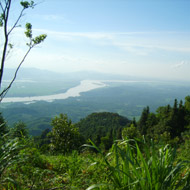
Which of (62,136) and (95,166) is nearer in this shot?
(95,166)

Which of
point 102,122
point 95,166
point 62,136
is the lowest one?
point 102,122

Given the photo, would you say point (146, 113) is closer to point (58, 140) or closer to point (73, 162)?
point (58, 140)

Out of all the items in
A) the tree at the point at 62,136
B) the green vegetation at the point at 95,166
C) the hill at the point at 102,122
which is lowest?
the hill at the point at 102,122

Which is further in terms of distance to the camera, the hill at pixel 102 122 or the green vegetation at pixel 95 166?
the hill at pixel 102 122

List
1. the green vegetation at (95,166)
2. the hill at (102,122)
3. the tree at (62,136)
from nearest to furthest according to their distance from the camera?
the green vegetation at (95,166), the tree at (62,136), the hill at (102,122)

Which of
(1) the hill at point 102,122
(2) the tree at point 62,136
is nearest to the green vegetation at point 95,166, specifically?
(2) the tree at point 62,136

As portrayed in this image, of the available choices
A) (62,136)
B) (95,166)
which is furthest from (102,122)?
(95,166)

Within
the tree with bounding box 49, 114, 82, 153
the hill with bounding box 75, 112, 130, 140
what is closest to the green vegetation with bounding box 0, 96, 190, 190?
the tree with bounding box 49, 114, 82, 153

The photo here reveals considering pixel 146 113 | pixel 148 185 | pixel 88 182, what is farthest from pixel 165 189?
pixel 146 113

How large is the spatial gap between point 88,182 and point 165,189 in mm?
1006

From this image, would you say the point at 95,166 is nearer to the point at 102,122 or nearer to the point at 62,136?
the point at 62,136

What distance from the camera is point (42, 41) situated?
22.1 ft

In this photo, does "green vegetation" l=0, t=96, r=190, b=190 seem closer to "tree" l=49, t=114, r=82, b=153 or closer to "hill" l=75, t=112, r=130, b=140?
"tree" l=49, t=114, r=82, b=153

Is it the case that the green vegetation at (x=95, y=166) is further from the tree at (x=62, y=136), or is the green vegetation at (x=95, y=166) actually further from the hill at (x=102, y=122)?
the hill at (x=102, y=122)
